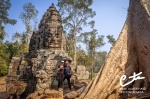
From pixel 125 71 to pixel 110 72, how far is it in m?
0.27

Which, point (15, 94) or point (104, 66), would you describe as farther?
point (15, 94)

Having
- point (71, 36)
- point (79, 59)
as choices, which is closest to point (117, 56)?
point (71, 36)

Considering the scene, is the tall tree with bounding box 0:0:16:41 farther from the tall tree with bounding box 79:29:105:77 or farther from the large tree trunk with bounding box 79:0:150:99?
the large tree trunk with bounding box 79:0:150:99

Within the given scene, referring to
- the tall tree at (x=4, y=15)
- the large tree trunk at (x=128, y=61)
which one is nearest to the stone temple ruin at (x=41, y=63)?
the large tree trunk at (x=128, y=61)

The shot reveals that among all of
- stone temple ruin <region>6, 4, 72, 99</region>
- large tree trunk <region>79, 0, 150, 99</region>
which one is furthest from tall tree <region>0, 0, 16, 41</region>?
large tree trunk <region>79, 0, 150, 99</region>

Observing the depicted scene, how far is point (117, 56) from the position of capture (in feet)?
11.2

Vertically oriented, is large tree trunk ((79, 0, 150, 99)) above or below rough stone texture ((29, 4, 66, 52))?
below

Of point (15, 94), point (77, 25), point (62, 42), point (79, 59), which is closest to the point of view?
point (15, 94)

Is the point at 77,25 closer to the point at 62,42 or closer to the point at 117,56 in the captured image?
the point at 62,42

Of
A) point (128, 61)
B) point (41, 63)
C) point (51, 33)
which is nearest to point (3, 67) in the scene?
point (51, 33)

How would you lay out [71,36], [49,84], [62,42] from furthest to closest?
[71,36] < [62,42] < [49,84]

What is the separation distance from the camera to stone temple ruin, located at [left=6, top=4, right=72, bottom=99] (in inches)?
293

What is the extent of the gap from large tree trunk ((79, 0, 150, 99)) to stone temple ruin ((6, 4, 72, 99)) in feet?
12.5
